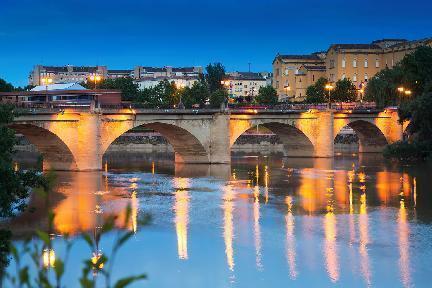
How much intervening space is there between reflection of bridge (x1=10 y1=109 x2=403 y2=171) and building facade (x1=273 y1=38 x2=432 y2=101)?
45.8m

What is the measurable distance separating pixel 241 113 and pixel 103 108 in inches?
596

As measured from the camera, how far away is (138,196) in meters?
42.1

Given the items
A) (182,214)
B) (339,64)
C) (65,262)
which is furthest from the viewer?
(339,64)

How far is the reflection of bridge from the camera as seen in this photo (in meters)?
55.5

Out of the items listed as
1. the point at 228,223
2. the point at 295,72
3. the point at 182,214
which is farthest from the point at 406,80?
the point at 295,72

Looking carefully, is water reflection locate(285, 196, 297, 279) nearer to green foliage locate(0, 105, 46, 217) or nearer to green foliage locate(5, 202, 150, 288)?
green foliage locate(0, 105, 46, 217)

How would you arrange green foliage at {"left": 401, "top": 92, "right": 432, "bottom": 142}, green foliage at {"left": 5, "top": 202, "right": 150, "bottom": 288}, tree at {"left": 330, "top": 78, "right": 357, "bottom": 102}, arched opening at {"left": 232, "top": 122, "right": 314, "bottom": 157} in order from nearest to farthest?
1. green foliage at {"left": 5, "top": 202, "right": 150, "bottom": 288}
2. green foliage at {"left": 401, "top": 92, "right": 432, "bottom": 142}
3. arched opening at {"left": 232, "top": 122, "right": 314, "bottom": 157}
4. tree at {"left": 330, "top": 78, "right": 357, "bottom": 102}

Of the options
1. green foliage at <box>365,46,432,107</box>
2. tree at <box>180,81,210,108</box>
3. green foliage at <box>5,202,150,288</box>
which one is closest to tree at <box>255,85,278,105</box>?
tree at <box>180,81,210,108</box>

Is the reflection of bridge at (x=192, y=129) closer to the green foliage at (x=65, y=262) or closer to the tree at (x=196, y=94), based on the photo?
the green foliage at (x=65, y=262)

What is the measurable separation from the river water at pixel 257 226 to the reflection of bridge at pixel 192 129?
11.2ft

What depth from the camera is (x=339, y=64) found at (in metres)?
136

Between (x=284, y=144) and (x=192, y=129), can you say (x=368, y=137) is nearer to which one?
(x=284, y=144)

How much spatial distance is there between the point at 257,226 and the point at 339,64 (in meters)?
108

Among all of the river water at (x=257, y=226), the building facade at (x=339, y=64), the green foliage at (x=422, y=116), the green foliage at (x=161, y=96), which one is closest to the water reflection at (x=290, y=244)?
the river water at (x=257, y=226)
